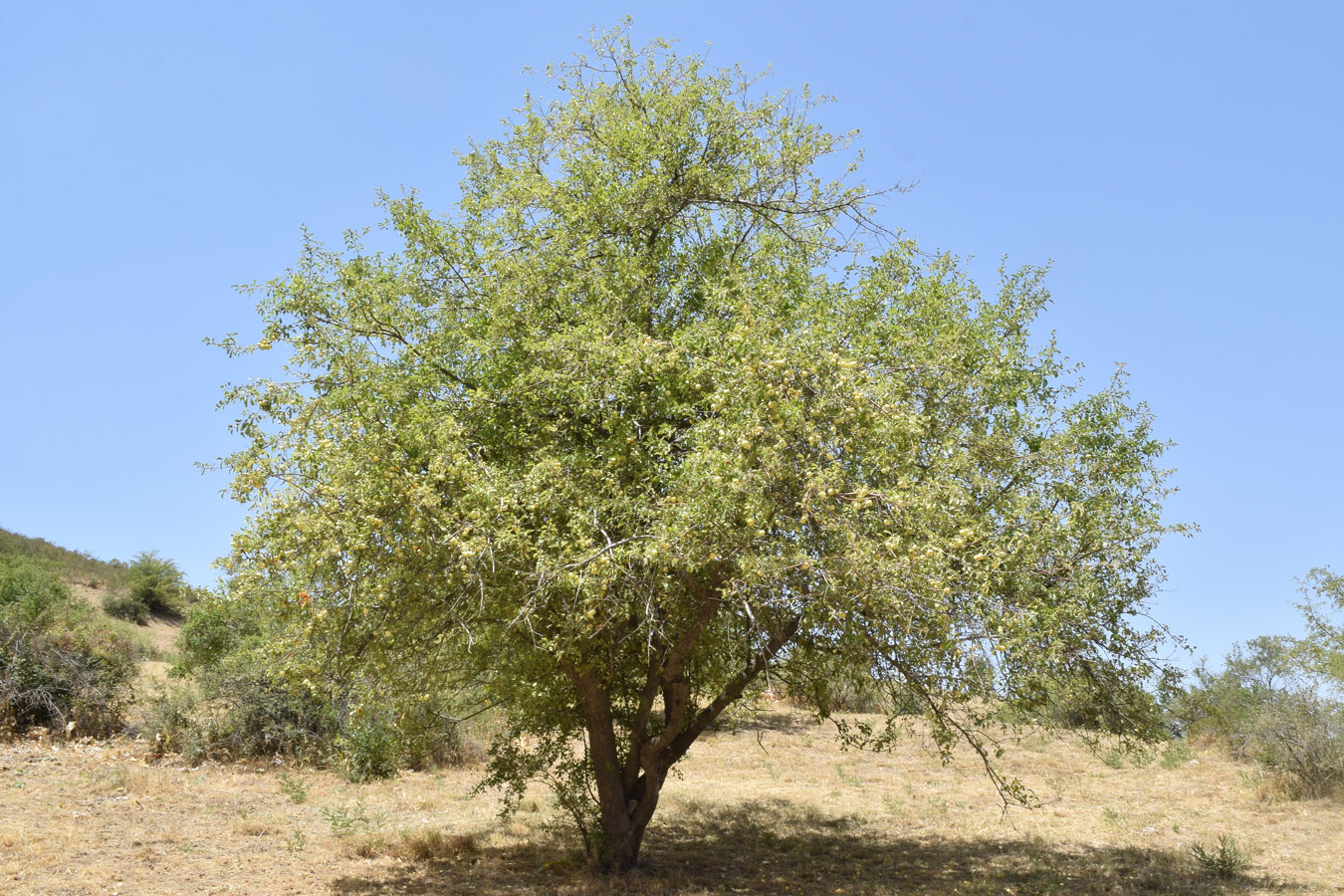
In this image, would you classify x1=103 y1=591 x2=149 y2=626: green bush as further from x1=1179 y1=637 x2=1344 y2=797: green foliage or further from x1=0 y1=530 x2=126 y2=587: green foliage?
x1=1179 y1=637 x2=1344 y2=797: green foliage

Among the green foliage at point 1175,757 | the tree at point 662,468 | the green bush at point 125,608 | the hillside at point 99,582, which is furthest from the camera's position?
the green bush at point 125,608

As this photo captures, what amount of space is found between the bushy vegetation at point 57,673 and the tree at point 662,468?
451 inches

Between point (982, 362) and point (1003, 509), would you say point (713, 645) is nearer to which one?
point (1003, 509)

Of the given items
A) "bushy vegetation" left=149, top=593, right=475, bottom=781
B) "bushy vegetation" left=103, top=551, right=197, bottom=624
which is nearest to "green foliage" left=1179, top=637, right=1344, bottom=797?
"bushy vegetation" left=149, top=593, right=475, bottom=781

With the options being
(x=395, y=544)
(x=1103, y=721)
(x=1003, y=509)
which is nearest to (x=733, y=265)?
(x=1003, y=509)

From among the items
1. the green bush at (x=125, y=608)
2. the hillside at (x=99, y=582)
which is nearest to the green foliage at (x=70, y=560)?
the hillside at (x=99, y=582)

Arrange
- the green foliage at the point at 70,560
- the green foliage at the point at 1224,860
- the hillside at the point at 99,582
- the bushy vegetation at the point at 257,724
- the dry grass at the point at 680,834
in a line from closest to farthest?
the dry grass at the point at 680,834 → the green foliage at the point at 1224,860 → the bushy vegetation at the point at 257,724 → the hillside at the point at 99,582 → the green foliage at the point at 70,560

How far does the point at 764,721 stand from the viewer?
25.1 m

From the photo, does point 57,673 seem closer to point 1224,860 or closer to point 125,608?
point 1224,860

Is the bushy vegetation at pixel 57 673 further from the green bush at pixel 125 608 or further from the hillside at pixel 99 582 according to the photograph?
the green bush at pixel 125 608

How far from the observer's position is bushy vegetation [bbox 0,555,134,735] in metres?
17.8

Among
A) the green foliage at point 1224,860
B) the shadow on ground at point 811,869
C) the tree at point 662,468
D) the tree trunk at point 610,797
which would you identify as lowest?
the shadow on ground at point 811,869

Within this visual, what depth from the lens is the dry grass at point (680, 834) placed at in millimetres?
10602

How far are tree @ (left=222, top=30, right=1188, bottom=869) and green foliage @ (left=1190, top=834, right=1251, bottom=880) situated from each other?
285cm
